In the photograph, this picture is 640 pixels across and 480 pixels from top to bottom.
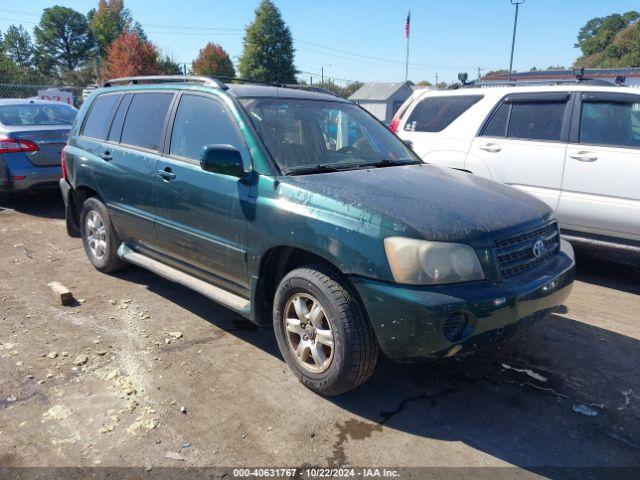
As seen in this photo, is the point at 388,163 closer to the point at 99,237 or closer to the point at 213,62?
the point at 99,237

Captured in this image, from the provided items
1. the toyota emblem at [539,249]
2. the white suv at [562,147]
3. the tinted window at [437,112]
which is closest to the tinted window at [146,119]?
the toyota emblem at [539,249]

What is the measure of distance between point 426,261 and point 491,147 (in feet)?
11.9

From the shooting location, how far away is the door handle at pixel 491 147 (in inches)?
225

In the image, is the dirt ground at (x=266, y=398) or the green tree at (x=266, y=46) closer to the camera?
the dirt ground at (x=266, y=398)

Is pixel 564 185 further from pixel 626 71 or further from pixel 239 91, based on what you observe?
pixel 626 71

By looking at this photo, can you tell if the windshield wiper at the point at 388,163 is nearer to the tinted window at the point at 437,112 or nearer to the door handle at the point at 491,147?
the door handle at the point at 491,147

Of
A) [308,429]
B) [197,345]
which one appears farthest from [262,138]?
[308,429]

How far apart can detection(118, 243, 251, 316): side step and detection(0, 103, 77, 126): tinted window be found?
4.61m

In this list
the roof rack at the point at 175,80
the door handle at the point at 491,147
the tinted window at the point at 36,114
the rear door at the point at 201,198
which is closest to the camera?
the rear door at the point at 201,198

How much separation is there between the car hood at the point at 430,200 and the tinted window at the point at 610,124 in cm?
214

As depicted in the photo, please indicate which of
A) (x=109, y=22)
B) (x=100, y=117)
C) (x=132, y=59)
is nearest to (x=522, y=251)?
(x=100, y=117)

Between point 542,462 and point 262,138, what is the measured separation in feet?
8.27

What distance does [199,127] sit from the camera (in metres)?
3.88

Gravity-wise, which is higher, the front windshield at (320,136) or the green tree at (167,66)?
the green tree at (167,66)
